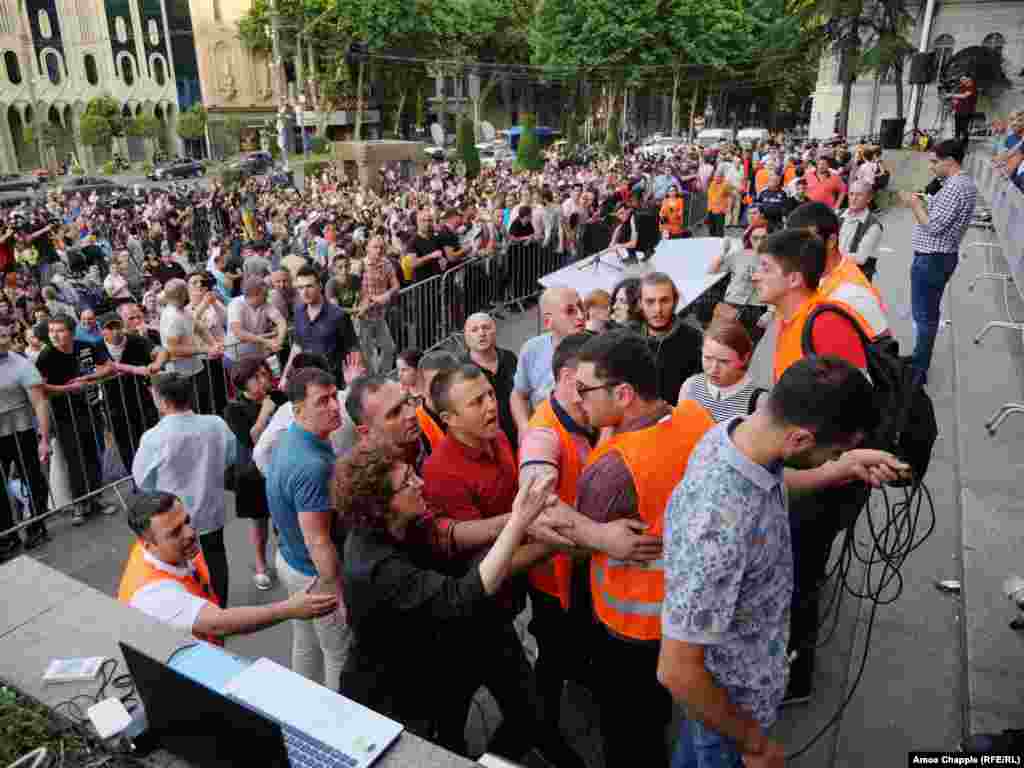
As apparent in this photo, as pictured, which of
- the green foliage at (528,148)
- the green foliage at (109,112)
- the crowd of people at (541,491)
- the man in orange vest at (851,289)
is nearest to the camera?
the crowd of people at (541,491)

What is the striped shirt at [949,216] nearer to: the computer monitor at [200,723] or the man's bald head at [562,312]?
the man's bald head at [562,312]

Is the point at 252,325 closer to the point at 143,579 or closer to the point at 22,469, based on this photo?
the point at 22,469

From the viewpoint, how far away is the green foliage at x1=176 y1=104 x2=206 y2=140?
183 ft

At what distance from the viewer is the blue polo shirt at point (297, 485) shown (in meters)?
3.34

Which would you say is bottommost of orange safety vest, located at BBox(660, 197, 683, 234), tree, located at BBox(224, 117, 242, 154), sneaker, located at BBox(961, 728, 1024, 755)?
sneaker, located at BBox(961, 728, 1024, 755)

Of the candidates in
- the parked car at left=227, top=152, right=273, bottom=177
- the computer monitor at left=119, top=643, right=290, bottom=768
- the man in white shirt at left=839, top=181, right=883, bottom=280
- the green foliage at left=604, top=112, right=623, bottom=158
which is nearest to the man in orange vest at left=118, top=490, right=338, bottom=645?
the computer monitor at left=119, top=643, right=290, bottom=768

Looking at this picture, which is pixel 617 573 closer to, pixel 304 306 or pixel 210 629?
pixel 210 629

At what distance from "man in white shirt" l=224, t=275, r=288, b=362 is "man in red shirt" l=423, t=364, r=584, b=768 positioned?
4.70m

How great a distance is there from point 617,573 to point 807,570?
4.12 ft

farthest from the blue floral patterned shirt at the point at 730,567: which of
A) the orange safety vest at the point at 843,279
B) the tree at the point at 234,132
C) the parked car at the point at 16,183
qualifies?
the tree at the point at 234,132

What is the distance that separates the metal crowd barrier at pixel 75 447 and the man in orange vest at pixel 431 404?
3.58 metres

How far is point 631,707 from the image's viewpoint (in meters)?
2.78

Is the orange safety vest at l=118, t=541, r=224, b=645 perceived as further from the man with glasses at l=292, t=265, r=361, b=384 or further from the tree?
the tree

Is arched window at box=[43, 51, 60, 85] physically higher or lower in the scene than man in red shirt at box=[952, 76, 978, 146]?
higher
